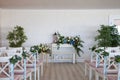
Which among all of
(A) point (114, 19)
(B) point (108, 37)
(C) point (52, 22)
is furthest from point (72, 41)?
(A) point (114, 19)

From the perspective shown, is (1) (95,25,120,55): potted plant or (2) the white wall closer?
(1) (95,25,120,55): potted plant

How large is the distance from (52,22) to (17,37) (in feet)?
5.86

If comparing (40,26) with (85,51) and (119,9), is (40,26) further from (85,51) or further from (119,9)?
(119,9)

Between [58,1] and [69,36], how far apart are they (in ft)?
7.86

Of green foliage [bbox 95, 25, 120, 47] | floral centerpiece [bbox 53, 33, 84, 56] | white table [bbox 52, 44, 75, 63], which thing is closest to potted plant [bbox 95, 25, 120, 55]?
green foliage [bbox 95, 25, 120, 47]

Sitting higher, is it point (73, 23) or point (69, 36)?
point (73, 23)

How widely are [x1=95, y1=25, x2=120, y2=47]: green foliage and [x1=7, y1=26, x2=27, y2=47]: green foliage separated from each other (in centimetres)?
310

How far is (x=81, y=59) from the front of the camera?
9445 mm

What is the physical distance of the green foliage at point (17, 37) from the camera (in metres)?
8.40

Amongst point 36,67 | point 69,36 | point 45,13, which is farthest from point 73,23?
point 36,67

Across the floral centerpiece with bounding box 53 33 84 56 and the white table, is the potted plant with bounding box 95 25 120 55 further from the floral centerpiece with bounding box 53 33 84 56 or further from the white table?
the white table

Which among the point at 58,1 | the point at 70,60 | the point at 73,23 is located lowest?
the point at 70,60

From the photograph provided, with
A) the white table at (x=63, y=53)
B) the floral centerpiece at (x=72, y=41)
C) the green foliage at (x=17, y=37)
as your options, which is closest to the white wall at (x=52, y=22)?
the floral centerpiece at (x=72, y=41)

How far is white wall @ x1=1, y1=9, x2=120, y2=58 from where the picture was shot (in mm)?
9281
